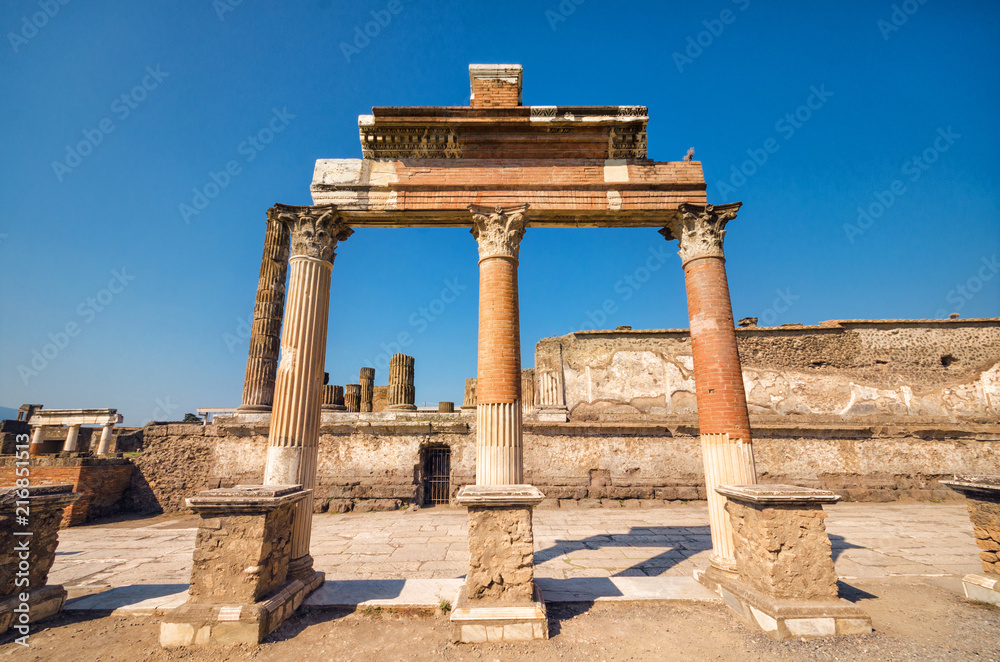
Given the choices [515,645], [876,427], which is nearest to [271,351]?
[515,645]

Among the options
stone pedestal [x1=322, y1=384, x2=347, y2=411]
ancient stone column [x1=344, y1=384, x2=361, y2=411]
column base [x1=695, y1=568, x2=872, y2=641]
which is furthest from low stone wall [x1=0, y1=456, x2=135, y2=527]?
column base [x1=695, y1=568, x2=872, y2=641]

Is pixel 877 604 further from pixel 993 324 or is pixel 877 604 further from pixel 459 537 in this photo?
pixel 993 324

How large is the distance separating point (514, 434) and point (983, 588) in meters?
5.18

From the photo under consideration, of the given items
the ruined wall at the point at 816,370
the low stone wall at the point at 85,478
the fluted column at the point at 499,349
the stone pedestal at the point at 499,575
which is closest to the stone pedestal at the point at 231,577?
the stone pedestal at the point at 499,575

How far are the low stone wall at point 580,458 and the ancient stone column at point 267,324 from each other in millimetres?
875

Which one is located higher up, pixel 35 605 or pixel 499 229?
pixel 499 229

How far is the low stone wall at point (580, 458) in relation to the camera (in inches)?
441

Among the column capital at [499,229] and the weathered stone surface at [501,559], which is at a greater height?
the column capital at [499,229]

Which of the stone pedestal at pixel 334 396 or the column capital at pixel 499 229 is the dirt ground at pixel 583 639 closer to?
the column capital at pixel 499 229

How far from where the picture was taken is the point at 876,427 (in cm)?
1168

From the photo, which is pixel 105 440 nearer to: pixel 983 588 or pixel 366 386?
pixel 366 386

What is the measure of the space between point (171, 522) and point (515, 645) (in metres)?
11.2

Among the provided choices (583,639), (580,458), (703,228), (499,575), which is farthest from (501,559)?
(580,458)

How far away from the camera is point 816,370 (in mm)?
14445
